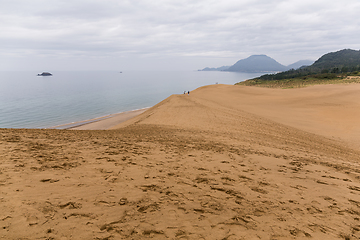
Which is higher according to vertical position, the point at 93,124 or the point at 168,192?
the point at 168,192

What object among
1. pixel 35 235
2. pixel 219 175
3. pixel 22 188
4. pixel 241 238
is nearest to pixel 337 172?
pixel 219 175

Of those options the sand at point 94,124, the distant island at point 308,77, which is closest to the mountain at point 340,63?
the distant island at point 308,77

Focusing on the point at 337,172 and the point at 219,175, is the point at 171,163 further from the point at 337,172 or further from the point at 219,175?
the point at 337,172

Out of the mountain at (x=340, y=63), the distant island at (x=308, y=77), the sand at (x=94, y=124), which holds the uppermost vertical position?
the mountain at (x=340, y=63)

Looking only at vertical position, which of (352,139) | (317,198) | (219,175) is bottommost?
(352,139)

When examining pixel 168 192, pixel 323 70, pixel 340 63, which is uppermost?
pixel 340 63

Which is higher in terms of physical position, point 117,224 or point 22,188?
point 22,188

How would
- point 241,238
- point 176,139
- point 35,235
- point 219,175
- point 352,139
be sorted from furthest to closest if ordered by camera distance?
point 352,139
point 176,139
point 219,175
point 241,238
point 35,235

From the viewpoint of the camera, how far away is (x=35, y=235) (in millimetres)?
3072

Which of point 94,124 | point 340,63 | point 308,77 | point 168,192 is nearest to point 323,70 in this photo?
point 308,77

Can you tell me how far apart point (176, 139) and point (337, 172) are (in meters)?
6.78

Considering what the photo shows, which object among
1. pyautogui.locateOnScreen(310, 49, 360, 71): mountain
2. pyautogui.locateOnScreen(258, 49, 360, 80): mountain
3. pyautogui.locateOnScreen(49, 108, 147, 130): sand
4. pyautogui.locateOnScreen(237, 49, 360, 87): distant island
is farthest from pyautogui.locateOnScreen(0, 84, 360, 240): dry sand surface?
pyautogui.locateOnScreen(310, 49, 360, 71): mountain

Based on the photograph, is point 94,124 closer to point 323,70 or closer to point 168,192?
point 168,192

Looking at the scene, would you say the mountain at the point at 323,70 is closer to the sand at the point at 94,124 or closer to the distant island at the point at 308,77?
the distant island at the point at 308,77
